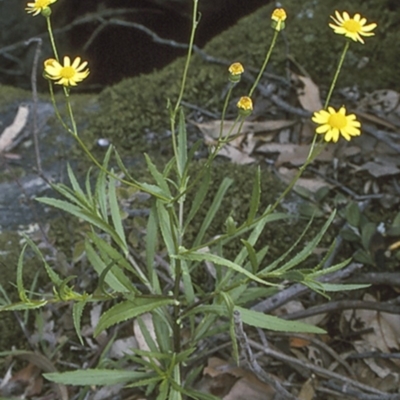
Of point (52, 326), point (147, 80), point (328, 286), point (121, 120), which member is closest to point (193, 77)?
point (147, 80)

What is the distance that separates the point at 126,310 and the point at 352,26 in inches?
34.1

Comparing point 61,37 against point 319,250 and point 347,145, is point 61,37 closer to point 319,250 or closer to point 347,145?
point 347,145

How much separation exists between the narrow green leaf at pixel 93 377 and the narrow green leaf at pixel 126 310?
218 millimetres

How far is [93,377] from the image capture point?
1.65 m

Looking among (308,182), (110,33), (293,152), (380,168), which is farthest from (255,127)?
(110,33)

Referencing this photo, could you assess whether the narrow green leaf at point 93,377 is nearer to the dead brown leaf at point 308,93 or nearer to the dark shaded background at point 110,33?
the dead brown leaf at point 308,93

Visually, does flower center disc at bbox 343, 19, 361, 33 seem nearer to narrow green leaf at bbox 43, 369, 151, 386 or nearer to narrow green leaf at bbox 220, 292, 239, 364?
narrow green leaf at bbox 220, 292, 239, 364

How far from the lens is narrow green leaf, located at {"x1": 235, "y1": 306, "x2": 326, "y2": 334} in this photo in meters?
1.58

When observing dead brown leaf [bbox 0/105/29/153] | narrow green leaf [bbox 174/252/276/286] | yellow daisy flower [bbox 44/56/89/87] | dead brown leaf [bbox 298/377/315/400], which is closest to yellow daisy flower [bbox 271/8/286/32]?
yellow daisy flower [bbox 44/56/89/87]

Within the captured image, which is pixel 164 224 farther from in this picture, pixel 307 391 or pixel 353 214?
pixel 353 214

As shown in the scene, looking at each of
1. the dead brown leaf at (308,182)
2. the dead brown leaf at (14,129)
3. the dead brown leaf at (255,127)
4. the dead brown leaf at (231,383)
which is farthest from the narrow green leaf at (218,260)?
the dead brown leaf at (14,129)

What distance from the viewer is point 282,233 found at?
7.49 ft

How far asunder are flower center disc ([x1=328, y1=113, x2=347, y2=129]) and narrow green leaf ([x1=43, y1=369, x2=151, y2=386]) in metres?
0.86

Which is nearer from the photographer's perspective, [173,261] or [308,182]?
[173,261]
